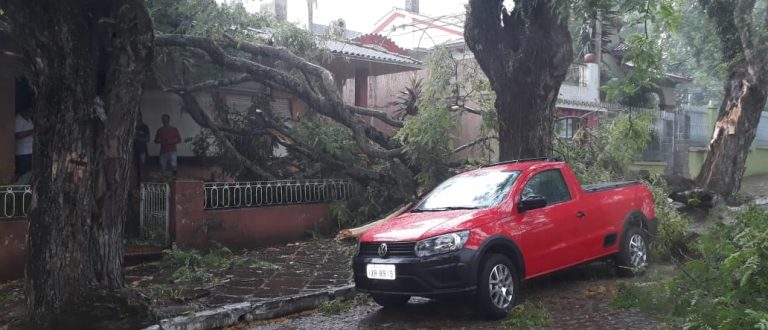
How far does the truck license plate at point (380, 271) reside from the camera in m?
6.53

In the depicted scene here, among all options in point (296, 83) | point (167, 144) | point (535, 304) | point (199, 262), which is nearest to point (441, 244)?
point (535, 304)

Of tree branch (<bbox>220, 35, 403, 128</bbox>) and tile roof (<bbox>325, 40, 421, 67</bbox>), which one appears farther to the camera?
tile roof (<bbox>325, 40, 421, 67</bbox>)

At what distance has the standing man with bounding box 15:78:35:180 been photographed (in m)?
12.4

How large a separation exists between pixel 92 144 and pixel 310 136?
685 cm

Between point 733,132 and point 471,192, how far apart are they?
1035 centimetres

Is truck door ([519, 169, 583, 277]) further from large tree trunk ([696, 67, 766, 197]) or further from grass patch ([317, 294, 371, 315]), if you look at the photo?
large tree trunk ([696, 67, 766, 197])

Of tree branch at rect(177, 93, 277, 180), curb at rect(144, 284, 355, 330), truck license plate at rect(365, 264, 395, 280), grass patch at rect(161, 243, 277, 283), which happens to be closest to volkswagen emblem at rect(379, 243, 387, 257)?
truck license plate at rect(365, 264, 395, 280)

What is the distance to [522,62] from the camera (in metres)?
9.92

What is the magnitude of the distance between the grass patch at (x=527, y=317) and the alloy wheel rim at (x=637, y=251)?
207cm

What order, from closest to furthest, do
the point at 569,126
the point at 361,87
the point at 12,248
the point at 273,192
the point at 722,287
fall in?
1. the point at 722,287
2. the point at 12,248
3. the point at 273,192
4. the point at 569,126
5. the point at 361,87

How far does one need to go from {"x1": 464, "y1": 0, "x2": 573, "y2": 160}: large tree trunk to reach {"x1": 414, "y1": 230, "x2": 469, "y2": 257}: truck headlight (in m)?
4.04

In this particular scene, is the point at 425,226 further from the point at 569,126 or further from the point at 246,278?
the point at 569,126

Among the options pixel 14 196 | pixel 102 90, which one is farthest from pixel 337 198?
pixel 102 90

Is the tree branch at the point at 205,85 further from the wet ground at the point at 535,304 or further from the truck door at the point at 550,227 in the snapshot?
the truck door at the point at 550,227
